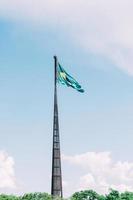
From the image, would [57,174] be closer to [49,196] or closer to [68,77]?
[49,196]

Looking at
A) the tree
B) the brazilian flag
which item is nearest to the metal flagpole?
the brazilian flag

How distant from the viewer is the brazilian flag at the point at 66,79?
74188mm

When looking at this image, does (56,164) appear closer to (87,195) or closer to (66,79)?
(66,79)

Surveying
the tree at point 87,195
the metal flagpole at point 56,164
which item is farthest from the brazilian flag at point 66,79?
the tree at point 87,195

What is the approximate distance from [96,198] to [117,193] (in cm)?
350

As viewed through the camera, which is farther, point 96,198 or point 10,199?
point 96,198

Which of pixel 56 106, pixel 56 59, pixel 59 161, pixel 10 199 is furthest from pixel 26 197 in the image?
pixel 56 59

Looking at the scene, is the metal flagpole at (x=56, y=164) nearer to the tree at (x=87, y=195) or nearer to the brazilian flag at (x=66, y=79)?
the brazilian flag at (x=66, y=79)

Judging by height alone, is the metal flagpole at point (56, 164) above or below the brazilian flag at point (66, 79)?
below

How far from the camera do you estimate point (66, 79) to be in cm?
7569

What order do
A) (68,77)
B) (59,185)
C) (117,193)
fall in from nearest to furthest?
1. (59,185)
2. (68,77)
3. (117,193)

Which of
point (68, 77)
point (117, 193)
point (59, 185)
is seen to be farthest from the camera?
point (117, 193)

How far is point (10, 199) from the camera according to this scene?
76750 millimetres

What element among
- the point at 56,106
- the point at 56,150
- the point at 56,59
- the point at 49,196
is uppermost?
the point at 56,59
